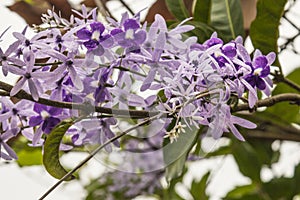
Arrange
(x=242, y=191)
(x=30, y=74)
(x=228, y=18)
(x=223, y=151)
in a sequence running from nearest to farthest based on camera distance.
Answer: (x=30, y=74) → (x=228, y=18) → (x=223, y=151) → (x=242, y=191)

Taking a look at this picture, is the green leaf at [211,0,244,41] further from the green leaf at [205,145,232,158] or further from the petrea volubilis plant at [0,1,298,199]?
the green leaf at [205,145,232,158]

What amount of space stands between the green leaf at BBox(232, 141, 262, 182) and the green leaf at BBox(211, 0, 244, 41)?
1.09 ft

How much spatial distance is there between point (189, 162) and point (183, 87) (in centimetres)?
62

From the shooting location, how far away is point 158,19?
1.29 ft

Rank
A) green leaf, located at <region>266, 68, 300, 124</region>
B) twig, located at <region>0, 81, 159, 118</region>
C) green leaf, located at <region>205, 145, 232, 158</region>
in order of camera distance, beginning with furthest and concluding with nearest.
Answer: green leaf, located at <region>205, 145, 232, 158</region> < green leaf, located at <region>266, 68, 300, 124</region> < twig, located at <region>0, 81, 159, 118</region>

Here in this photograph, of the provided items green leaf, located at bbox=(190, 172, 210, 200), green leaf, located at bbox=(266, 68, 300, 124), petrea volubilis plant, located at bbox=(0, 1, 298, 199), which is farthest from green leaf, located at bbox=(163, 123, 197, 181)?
green leaf, located at bbox=(190, 172, 210, 200)

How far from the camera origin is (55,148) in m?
0.43

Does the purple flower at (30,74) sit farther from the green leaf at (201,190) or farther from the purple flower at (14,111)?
the green leaf at (201,190)

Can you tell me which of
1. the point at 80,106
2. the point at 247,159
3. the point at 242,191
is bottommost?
the point at 242,191

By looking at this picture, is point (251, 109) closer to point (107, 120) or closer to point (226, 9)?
point (107, 120)

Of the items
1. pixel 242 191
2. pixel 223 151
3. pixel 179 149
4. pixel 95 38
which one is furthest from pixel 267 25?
pixel 242 191

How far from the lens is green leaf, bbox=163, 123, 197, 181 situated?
496 millimetres

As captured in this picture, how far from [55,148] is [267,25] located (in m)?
0.27

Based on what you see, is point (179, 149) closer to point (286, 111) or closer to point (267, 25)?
point (267, 25)
